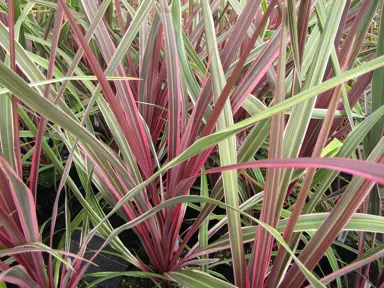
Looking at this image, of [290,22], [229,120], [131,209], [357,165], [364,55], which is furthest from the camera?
[364,55]

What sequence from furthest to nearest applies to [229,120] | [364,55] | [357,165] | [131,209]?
1. [364,55]
2. [131,209]
3. [229,120]
4. [357,165]

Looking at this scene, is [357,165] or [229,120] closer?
[357,165]

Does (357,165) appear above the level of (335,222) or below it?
above

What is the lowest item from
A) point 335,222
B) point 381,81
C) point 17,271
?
point 17,271

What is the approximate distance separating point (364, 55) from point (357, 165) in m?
0.72

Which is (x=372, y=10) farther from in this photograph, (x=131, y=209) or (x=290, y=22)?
(x=131, y=209)

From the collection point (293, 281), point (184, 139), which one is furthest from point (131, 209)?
point (293, 281)

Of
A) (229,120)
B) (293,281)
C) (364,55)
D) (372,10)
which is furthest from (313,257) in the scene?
(364,55)

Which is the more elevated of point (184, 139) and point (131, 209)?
point (184, 139)

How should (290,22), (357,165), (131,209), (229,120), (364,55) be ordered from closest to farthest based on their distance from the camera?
1. (357,165)
2. (290,22)
3. (229,120)
4. (131,209)
5. (364,55)

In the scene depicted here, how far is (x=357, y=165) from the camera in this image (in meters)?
0.21

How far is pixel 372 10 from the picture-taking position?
446 mm

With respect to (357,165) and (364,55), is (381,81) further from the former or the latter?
(364,55)

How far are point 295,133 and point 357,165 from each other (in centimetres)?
20
